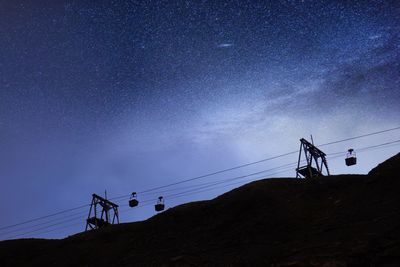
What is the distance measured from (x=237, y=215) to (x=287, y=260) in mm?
8498

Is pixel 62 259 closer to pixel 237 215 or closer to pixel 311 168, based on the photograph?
pixel 237 215

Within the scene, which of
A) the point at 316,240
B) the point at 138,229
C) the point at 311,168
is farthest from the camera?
the point at 311,168

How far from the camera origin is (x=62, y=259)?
903 inches

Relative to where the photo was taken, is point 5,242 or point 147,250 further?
point 5,242

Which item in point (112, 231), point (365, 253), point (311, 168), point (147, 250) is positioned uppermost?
point (311, 168)

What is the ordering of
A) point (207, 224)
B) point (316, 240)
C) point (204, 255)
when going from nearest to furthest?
1. point (316, 240)
2. point (204, 255)
3. point (207, 224)

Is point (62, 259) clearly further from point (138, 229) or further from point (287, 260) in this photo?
point (287, 260)

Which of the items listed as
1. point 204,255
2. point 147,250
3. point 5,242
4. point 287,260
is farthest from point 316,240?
point 5,242

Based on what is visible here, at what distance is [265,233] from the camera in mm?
17281

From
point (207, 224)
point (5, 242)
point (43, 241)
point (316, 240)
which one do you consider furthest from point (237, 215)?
point (5, 242)

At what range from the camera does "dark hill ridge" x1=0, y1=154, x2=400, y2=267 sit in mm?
12617

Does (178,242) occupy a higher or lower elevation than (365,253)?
higher

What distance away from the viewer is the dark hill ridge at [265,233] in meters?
12.6

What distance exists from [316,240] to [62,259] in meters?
17.2
